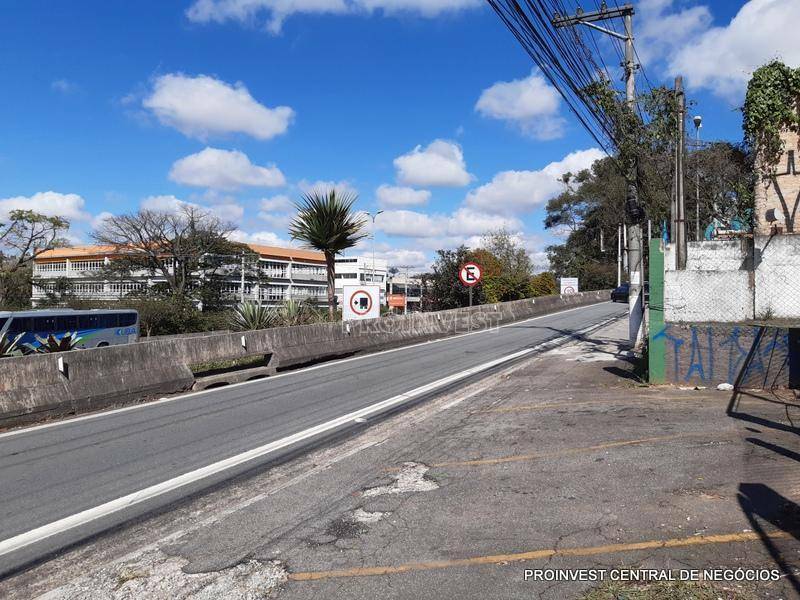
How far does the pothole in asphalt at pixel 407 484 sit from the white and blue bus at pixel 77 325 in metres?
22.2

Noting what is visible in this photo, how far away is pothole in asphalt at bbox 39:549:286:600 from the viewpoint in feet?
12.2

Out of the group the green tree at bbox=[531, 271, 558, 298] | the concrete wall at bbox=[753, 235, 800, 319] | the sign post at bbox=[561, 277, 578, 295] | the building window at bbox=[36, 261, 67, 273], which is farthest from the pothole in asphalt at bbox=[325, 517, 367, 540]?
Answer: the building window at bbox=[36, 261, 67, 273]

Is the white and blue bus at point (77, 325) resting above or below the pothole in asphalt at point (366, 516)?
above

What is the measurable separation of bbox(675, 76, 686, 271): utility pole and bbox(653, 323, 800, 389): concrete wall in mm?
1294

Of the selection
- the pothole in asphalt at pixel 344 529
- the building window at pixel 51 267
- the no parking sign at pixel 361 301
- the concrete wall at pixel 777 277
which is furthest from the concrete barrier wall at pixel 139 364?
the building window at pixel 51 267

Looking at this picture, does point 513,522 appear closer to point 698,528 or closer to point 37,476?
point 698,528

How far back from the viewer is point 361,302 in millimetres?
17828

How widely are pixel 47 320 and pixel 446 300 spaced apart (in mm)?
20067

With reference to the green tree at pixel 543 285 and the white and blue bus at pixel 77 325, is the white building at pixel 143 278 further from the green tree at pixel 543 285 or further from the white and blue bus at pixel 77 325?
Answer: the green tree at pixel 543 285

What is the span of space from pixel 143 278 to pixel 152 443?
5710 centimetres

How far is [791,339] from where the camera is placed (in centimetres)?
925

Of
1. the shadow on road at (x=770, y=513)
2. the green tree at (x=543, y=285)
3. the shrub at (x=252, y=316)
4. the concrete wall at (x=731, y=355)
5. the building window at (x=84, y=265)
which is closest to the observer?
the shadow on road at (x=770, y=513)

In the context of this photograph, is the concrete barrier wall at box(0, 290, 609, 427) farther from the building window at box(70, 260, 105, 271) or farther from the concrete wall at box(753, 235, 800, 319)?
the building window at box(70, 260, 105, 271)

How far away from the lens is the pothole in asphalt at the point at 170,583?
12.2ft
